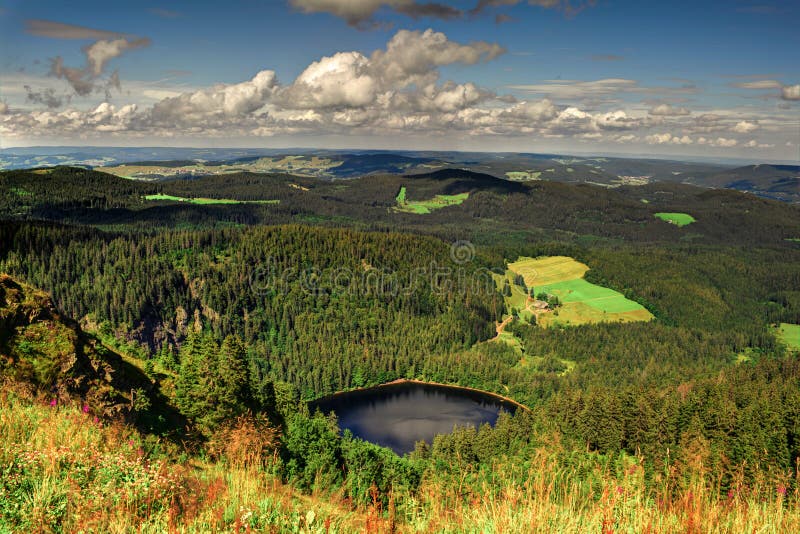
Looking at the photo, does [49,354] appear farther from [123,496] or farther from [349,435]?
[349,435]

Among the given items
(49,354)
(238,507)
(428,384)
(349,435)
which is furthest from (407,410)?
(238,507)

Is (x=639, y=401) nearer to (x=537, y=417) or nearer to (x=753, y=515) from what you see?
(x=537, y=417)

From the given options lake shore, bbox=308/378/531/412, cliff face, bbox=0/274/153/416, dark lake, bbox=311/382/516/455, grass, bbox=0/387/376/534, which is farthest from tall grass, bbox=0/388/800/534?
lake shore, bbox=308/378/531/412

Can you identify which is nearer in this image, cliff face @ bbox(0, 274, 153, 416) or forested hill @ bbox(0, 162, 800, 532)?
forested hill @ bbox(0, 162, 800, 532)

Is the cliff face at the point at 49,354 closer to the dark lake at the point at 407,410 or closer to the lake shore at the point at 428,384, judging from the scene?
the dark lake at the point at 407,410

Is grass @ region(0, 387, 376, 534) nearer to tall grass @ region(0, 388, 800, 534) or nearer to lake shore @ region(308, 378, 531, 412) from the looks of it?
tall grass @ region(0, 388, 800, 534)
